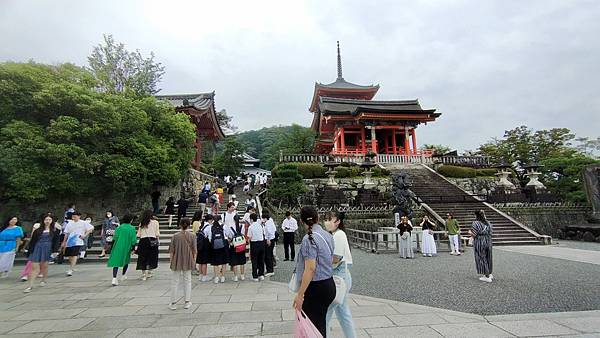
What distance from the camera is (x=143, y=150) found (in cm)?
1388

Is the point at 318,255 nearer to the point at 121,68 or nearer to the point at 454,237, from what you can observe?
the point at 454,237

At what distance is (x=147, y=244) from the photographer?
7.44m

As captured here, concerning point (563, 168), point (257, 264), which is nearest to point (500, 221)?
point (563, 168)

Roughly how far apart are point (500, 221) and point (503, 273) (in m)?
9.66

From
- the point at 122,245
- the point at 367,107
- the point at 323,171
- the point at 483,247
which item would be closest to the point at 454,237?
the point at 483,247

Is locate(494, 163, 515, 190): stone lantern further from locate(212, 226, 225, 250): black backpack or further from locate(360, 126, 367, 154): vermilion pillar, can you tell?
locate(212, 226, 225, 250): black backpack

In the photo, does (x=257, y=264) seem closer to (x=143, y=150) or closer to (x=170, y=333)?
(x=170, y=333)

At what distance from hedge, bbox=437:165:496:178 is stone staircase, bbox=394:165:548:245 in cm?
79

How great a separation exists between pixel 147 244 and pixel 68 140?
7769 mm

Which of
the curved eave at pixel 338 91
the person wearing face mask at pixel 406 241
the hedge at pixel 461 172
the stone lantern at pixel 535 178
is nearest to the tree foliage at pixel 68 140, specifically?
the person wearing face mask at pixel 406 241

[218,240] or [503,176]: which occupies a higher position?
[503,176]

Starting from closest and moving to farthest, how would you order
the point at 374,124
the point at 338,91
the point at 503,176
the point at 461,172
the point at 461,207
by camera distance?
the point at 461,207, the point at 503,176, the point at 461,172, the point at 374,124, the point at 338,91

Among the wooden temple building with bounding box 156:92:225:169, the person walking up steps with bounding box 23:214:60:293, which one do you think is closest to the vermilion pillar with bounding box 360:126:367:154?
the wooden temple building with bounding box 156:92:225:169

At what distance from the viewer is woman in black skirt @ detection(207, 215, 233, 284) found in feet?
22.8
